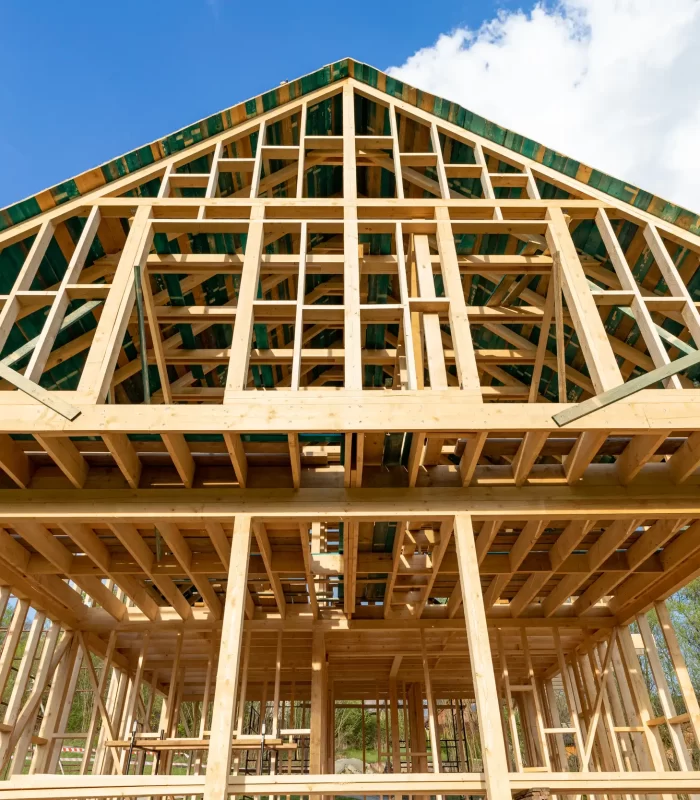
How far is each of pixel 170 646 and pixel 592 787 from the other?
28.5 feet

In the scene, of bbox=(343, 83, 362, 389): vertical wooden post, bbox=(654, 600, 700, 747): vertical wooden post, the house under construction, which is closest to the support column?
the house under construction

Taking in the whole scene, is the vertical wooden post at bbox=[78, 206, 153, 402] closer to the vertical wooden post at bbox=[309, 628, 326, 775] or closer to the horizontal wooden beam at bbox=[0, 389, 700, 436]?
the horizontal wooden beam at bbox=[0, 389, 700, 436]

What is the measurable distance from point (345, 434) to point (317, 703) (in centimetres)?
595

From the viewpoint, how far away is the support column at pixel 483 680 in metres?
4.92

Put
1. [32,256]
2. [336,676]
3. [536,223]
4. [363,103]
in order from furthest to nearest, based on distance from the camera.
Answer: [336,676] < [363,103] < [536,223] < [32,256]

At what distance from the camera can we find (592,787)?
5270mm

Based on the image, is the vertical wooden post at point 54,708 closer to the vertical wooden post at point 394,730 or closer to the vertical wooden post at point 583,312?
the vertical wooden post at point 394,730

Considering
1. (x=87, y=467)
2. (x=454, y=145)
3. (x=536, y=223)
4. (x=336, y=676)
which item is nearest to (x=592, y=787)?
(x=87, y=467)

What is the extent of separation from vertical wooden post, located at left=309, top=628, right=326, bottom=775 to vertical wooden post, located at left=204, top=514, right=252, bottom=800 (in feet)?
14.9

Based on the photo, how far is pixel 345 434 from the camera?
5.96 metres

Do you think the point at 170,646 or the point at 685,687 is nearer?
the point at 685,687

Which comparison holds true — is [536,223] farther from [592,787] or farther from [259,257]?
[592,787]

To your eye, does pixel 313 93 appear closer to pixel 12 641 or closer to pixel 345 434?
pixel 345 434

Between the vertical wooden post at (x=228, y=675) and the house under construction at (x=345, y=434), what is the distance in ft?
0.08
